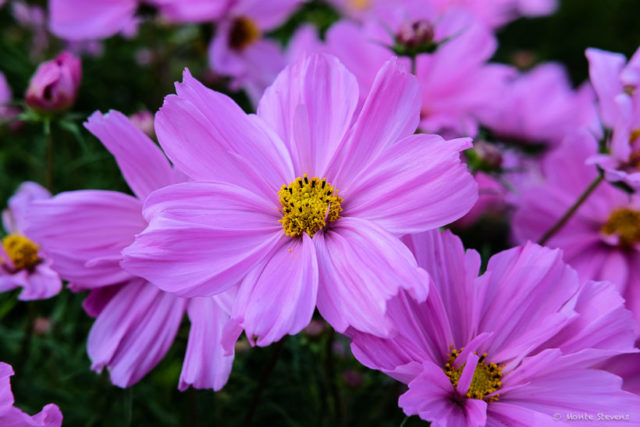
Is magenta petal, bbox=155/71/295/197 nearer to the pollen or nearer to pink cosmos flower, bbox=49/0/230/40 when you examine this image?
the pollen

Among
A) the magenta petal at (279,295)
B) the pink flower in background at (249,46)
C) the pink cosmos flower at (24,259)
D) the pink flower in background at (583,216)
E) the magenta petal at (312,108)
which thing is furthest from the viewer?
the pink flower in background at (249,46)

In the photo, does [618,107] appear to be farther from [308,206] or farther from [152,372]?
[152,372]

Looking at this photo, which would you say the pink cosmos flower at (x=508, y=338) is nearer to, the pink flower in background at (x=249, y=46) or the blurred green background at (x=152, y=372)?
the blurred green background at (x=152, y=372)

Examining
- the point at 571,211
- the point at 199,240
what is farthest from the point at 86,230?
the point at 571,211

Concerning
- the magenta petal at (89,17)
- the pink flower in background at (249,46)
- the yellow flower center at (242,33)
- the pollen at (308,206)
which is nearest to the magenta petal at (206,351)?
the pollen at (308,206)

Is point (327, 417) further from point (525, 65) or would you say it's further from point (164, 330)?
point (525, 65)

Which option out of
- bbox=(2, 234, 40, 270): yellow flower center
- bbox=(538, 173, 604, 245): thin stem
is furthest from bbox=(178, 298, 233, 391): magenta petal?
bbox=(538, 173, 604, 245): thin stem
